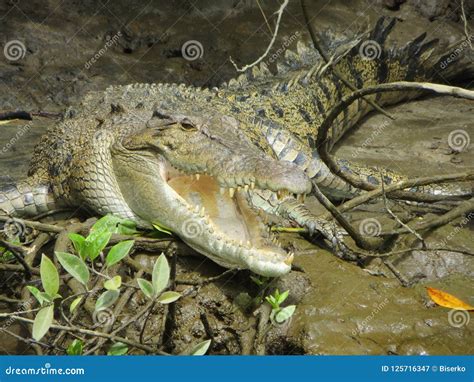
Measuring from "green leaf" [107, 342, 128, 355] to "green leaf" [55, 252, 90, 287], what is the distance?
1.20 ft

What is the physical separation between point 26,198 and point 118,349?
6.62 ft

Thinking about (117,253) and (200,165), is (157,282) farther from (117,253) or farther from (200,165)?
(200,165)

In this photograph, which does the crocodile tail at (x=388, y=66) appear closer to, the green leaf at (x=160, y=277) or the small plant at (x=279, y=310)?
the small plant at (x=279, y=310)

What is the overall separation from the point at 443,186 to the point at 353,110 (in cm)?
166

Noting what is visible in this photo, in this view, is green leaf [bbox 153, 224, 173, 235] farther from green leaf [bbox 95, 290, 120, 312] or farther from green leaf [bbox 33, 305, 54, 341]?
green leaf [bbox 33, 305, 54, 341]

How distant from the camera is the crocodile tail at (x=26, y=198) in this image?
442 cm

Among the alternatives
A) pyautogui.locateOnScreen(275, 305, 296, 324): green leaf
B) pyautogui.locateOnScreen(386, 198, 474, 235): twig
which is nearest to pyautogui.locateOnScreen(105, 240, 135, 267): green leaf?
pyautogui.locateOnScreen(275, 305, 296, 324): green leaf

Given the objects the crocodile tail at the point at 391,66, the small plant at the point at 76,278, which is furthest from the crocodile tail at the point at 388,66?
the small plant at the point at 76,278

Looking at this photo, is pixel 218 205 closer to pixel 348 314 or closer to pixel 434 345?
pixel 348 314

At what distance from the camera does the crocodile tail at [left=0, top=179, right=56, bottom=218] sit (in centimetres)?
442

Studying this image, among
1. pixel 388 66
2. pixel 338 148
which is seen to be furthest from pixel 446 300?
pixel 388 66

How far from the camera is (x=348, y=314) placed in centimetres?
333

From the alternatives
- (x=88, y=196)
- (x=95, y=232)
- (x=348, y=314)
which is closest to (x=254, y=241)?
(x=348, y=314)

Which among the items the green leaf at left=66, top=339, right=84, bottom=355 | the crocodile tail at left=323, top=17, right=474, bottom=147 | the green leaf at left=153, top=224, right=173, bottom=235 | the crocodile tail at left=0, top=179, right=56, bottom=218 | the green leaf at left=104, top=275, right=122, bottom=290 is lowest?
the green leaf at left=66, top=339, right=84, bottom=355
